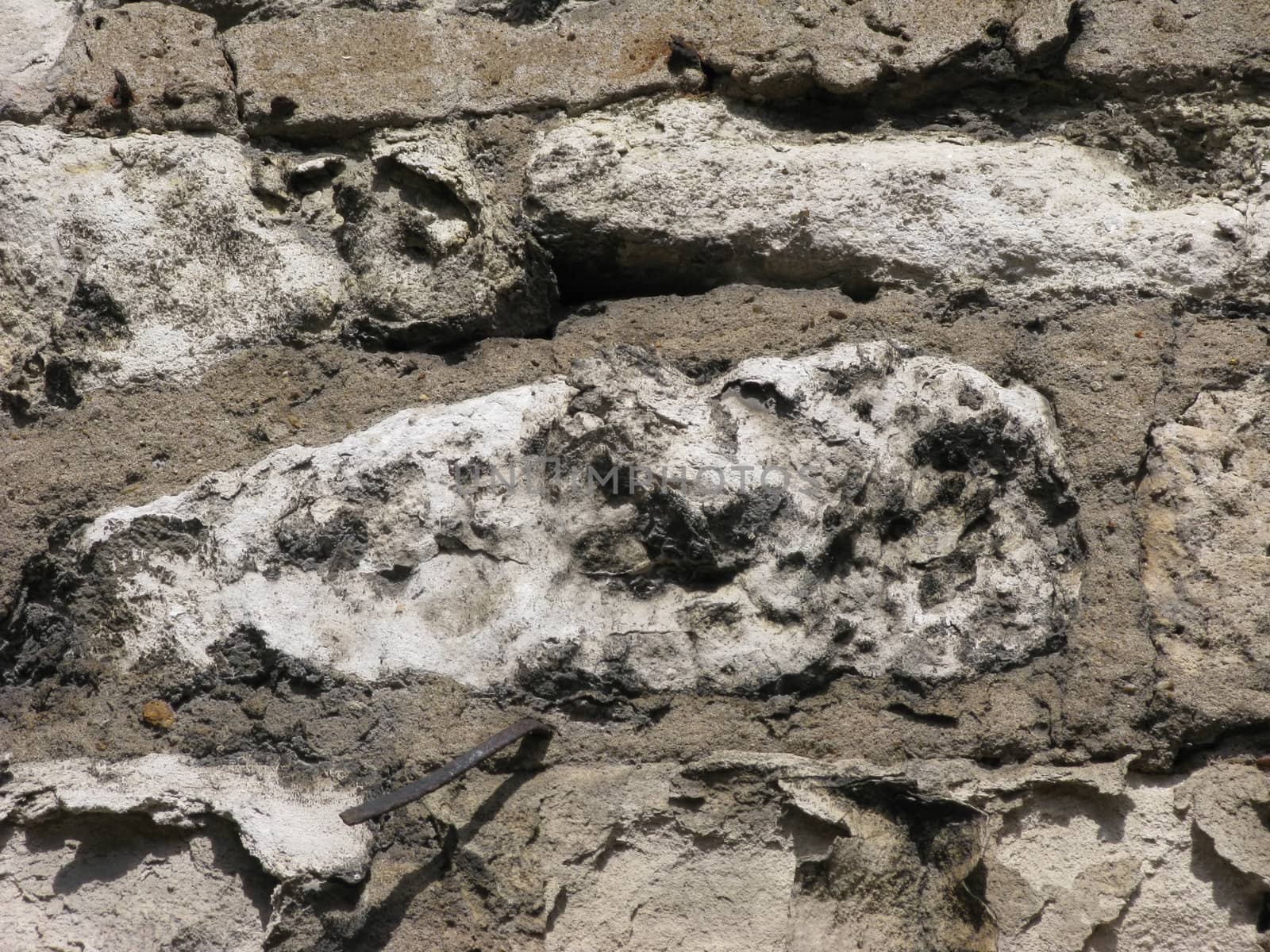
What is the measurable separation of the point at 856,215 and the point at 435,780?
0.70m

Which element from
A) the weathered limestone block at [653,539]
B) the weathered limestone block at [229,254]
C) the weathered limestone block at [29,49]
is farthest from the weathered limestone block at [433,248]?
the weathered limestone block at [29,49]

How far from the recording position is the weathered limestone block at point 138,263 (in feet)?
4.31

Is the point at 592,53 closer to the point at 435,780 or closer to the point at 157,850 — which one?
the point at 435,780

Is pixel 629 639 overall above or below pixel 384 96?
below

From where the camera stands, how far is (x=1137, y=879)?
1086 millimetres

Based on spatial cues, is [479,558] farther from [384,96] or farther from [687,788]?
[384,96]

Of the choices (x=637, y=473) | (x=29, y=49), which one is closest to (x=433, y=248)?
(x=637, y=473)

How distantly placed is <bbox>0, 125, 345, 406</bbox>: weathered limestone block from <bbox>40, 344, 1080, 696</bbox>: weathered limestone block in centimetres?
17

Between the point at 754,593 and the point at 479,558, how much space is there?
10.4 inches

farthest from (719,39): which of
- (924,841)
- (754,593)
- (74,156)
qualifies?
(924,841)

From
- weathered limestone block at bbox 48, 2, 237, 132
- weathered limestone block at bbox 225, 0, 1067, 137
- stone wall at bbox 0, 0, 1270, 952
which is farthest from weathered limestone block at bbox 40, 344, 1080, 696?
weathered limestone block at bbox 48, 2, 237, 132

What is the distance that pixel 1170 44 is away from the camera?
51.5 inches

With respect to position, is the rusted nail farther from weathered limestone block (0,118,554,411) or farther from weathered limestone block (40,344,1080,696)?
weathered limestone block (0,118,554,411)

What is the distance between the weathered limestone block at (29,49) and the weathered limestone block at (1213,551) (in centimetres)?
125
